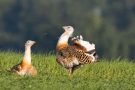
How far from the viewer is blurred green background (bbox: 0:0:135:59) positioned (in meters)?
75.4

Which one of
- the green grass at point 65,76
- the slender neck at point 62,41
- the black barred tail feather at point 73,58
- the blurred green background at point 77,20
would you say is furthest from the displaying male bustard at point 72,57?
the blurred green background at point 77,20

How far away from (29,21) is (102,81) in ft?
240

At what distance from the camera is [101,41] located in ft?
245

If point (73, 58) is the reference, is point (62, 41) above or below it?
above

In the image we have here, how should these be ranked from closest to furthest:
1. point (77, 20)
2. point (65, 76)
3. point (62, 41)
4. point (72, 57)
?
point (65, 76) < point (72, 57) < point (62, 41) < point (77, 20)

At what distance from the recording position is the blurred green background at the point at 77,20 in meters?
75.4

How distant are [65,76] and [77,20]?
238 ft

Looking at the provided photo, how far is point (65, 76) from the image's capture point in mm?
17234

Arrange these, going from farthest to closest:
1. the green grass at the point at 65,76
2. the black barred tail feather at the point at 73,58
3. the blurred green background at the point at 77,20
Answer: the blurred green background at the point at 77,20 < the black barred tail feather at the point at 73,58 < the green grass at the point at 65,76

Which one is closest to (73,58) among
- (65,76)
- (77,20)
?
(65,76)

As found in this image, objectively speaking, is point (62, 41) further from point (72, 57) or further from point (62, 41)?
point (72, 57)

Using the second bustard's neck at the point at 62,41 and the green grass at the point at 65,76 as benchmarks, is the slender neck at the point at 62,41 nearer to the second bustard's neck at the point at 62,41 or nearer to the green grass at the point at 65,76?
the second bustard's neck at the point at 62,41

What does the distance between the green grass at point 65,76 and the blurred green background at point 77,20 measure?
4704cm

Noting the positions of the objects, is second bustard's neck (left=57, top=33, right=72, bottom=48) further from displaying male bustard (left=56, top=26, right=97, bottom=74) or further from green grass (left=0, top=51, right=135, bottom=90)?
green grass (left=0, top=51, right=135, bottom=90)
